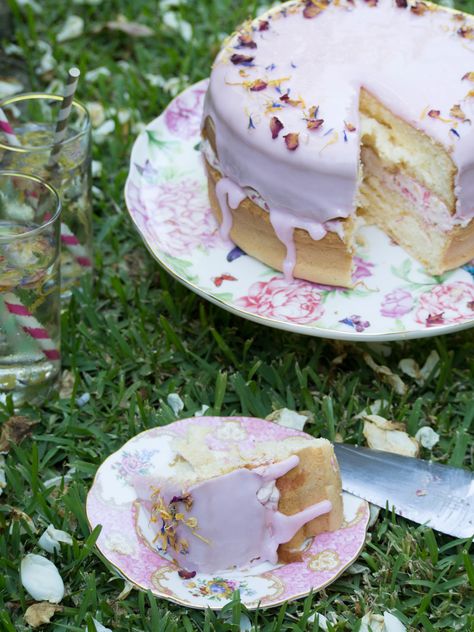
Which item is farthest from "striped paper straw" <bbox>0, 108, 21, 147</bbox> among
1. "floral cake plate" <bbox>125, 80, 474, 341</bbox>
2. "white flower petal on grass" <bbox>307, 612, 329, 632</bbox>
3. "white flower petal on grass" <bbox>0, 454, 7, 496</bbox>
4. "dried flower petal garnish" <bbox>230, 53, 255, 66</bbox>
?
"white flower petal on grass" <bbox>307, 612, 329, 632</bbox>

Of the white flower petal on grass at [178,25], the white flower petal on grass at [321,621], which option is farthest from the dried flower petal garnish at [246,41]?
the white flower petal on grass at [321,621]

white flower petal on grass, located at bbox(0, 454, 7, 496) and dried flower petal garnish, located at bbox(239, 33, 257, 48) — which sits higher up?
dried flower petal garnish, located at bbox(239, 33, 257, 48)

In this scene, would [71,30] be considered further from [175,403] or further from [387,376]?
[387,376]

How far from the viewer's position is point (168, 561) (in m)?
2.06

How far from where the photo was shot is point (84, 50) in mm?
3885

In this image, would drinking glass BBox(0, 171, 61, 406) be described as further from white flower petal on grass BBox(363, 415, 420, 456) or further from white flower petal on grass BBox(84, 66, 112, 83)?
white flower petal on grass BBox(84, 66, 112, 83)

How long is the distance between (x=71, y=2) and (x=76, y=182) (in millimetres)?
1709

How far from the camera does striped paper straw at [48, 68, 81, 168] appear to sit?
2.48 metres

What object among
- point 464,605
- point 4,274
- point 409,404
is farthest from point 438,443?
point 4,274

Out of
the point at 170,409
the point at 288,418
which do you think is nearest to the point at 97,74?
the point at 170,409

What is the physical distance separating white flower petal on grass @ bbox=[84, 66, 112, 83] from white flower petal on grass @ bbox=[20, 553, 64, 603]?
2.09 metres

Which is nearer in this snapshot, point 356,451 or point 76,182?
point 356,451

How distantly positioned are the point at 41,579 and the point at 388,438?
33.3 inches

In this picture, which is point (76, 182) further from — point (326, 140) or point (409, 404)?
point (409, 404)
